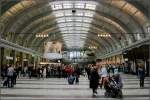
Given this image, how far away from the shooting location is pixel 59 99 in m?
18.6

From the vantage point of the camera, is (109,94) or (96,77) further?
(96,77)

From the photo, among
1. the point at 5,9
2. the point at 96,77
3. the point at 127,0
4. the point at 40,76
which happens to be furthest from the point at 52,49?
the point at 96,77

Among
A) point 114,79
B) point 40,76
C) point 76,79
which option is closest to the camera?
point 114,79

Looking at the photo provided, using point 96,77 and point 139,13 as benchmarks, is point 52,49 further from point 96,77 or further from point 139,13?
point 96,77

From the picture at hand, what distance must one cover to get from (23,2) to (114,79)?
1129 inches

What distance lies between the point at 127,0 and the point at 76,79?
14241 mm

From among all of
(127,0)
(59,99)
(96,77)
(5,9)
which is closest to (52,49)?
(5,9)

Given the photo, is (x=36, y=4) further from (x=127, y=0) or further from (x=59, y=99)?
(x=59, y=99)

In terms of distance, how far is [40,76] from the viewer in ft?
161

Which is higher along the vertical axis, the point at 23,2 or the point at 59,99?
the point at 23,2

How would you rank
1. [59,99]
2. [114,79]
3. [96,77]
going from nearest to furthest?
[59,99] → [114,79] → [96,77]

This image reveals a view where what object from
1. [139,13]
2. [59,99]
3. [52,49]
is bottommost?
[59,99]

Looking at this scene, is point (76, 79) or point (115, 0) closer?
point (76, 79)

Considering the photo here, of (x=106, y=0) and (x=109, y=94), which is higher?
(x=106, y=0)
